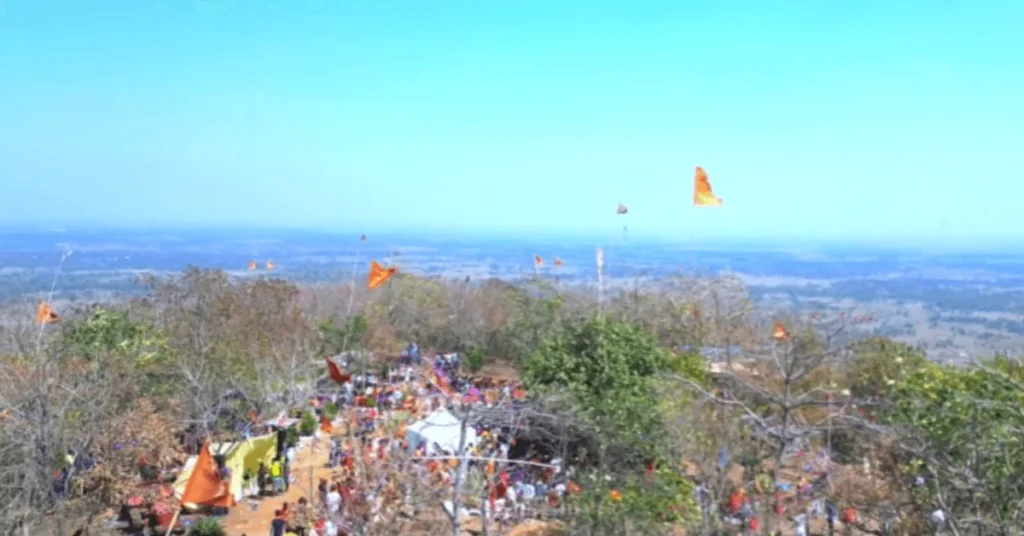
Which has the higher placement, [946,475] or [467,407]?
[467,407]

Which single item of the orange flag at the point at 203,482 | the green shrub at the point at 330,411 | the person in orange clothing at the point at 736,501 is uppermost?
the orange flag at the point at 203,482

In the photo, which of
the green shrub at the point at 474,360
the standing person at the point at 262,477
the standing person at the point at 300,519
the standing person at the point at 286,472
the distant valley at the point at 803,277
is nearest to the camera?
the standing person at the point at 300,519

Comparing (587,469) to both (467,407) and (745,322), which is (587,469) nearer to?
(467,407)

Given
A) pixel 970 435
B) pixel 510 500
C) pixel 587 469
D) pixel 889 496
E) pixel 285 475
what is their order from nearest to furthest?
pixel 970 435 < pixel 889 496 < pixel 510 500 < pixel 587 469 < pixel 285 475

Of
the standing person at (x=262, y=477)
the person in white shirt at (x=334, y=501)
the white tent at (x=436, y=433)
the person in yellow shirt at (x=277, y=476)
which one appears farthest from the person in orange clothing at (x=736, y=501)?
the standing person at (x=262, y=477)

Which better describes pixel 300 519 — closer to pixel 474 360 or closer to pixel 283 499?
pixel 283 499

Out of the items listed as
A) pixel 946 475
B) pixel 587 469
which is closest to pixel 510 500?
pixel 587 469

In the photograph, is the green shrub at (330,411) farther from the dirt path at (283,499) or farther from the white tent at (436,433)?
the white tent at (436,433)

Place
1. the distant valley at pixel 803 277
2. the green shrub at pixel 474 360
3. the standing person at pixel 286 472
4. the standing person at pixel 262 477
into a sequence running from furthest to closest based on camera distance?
the distant valley at pixel 803 277 < the green shrub at pixel 474 360 < the standing person at pixel 286 472 < the standing person at pixel 262 477
